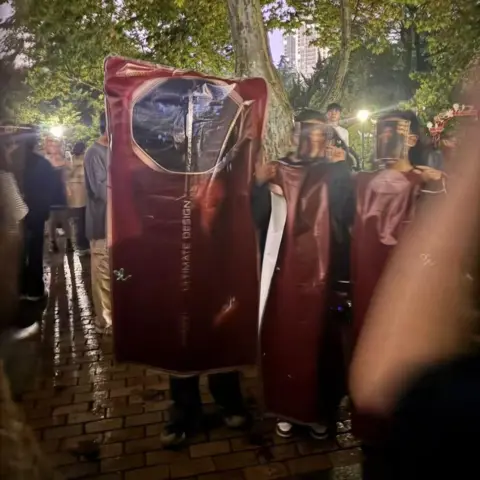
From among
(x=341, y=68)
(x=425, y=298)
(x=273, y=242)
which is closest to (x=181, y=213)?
(x=273, y=242)

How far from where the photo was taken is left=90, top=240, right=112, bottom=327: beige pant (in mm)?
5203

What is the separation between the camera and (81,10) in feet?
34.2

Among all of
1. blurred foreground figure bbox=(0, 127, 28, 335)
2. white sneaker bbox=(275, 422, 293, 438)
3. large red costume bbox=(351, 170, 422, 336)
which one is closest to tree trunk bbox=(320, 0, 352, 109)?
blurred foreground figure bbox=(0, 127, 28, 335)

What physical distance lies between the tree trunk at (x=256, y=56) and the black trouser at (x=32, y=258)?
10.0 feet

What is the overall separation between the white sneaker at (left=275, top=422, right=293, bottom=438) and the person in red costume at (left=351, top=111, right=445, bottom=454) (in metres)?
0.53

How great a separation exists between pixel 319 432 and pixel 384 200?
149cm

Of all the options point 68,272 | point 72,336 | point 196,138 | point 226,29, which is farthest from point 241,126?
point 226,29

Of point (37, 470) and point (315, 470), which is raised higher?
point (37, 470)

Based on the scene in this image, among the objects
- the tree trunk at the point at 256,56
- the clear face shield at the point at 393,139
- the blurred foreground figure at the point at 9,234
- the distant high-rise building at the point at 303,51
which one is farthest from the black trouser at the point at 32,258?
the distant high-rise building at the point at 303,51

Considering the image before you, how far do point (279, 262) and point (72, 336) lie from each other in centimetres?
301

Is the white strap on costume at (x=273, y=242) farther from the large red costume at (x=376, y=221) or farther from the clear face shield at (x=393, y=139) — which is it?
the clear face shield at (x=393, y=139)

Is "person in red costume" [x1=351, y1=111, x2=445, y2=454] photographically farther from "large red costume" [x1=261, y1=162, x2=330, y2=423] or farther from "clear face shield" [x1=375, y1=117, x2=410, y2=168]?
"large red costume" [x1=261, y1=162, x2=330, y2=423]

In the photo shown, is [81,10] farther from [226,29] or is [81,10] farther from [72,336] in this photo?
[72,336]

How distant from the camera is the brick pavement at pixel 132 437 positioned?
3.02 meters
